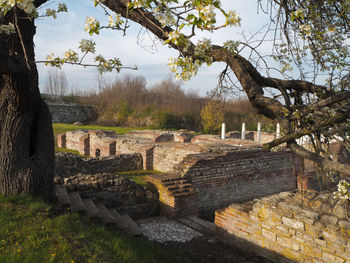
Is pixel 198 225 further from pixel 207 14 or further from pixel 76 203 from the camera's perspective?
pixel 207 14

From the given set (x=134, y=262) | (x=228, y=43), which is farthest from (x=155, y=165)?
(x=228, y=43)

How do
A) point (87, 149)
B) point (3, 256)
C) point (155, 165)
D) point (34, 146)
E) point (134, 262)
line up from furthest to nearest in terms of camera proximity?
1. point (87, 149)
2. point (155, 165)
3. point (34, 146)
4. point (134, 262)
5. point (3, 256)

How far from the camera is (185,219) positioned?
22.6 ft

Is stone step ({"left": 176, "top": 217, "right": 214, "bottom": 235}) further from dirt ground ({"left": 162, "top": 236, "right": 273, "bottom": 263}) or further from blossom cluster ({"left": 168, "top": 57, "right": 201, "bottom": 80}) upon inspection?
blossom cluster ({"left": 168, "top": 57, "right": 201, "bottom": 80})

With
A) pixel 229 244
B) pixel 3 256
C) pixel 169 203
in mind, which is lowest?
pixel 229 244

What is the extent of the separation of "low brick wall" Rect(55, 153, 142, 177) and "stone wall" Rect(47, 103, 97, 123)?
75.7 feet

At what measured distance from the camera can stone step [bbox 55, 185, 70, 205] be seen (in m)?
5.31

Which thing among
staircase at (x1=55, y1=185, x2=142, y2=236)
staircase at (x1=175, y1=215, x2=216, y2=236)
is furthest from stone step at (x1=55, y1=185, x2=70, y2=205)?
staircase at (x1=175, y1=215, x2=216, y2=236)

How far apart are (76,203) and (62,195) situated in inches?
12.4

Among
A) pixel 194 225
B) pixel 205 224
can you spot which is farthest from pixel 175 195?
pixel 205 224

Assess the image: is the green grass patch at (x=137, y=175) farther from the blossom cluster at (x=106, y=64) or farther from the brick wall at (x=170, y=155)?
the blossom cluster at (x=106, y=64)

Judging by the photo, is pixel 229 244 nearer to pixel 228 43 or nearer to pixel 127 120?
pixel 228 43

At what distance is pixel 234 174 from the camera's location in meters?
8.58

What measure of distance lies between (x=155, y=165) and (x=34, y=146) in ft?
22.3
